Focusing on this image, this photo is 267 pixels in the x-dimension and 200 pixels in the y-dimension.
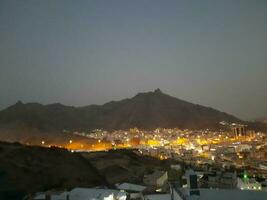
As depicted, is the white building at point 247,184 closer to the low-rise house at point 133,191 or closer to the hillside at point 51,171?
the low-rise house at point 133,191

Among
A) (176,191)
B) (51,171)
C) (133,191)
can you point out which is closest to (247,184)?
(133,191)

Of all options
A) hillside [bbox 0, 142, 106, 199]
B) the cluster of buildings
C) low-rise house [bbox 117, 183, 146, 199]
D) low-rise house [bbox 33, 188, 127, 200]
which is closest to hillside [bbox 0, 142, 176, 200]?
hillside [bbox 0, 142, 106, 199]

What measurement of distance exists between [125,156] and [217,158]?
22239 mm

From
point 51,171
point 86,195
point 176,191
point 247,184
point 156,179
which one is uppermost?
point 176,191

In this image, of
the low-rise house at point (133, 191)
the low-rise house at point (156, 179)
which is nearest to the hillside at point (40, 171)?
the low-rise house at point (156, 179)

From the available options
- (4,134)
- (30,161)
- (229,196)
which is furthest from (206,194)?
Answer: (4,134)

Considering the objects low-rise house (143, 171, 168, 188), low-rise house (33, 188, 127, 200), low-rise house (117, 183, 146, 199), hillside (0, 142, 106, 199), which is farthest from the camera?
low-rise house (143, 171, 168, 188)

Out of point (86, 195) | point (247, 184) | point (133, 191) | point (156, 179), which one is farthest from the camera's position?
point (156, 179)

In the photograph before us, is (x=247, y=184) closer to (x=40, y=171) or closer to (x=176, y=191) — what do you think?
(x=176, y=191)

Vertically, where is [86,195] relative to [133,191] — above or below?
above

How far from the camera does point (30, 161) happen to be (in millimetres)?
44969

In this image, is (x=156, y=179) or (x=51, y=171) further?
(x=51, y=171)

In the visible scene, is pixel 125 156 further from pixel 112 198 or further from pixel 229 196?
pixel 229 196

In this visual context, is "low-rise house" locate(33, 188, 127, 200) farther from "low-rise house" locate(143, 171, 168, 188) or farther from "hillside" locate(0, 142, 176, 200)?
"low-rise house" locate(143, 171, 168, 188)
